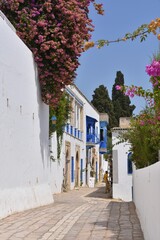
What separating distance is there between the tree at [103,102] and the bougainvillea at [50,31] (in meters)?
43.2

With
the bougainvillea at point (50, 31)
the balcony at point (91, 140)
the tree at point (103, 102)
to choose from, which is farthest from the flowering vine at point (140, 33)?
the tree at point (103, 102)

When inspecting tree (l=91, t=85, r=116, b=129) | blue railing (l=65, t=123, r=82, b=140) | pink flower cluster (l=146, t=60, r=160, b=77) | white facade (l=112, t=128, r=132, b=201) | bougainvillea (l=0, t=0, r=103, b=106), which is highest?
tree (l=91, t=85, r=116, b=129)

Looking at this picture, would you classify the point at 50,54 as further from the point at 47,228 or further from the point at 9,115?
the point at 47,228

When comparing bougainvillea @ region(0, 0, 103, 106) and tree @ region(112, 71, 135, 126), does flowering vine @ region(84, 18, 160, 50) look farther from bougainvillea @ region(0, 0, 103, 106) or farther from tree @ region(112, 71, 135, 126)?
tree @ region(112, 71, 135, 126)

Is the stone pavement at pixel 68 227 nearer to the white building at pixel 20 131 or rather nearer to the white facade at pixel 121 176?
the white building at pixel 20 131

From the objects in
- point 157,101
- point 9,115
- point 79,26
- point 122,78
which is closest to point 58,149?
point 79,26

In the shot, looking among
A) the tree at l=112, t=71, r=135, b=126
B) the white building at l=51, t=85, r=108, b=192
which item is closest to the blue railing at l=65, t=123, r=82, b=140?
the white building at l=51, t=85, r=108, b=192

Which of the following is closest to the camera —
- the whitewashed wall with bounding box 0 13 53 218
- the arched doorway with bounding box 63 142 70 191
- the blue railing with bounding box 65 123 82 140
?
the whitewashed wall with bounding box 0 13 53 218

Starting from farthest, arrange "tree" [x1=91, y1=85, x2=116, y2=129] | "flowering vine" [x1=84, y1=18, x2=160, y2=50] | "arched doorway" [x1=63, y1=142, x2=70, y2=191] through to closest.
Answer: "tree" [x1=91, y1=85, x2=116, y2=129] → "arched doorway" [x1=63, y1=142, x2=70, y2=191] → "flowering vine" [x1=84, y1=18, x2=160, y2=50]

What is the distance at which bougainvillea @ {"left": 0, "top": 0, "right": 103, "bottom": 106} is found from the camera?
1534 cm

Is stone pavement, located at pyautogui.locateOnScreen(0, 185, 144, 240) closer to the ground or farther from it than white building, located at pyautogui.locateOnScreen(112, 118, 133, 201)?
closer to the ground

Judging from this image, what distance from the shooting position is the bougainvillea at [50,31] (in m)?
15.3

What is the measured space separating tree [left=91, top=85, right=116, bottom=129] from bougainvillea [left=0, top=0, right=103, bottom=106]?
43.2m

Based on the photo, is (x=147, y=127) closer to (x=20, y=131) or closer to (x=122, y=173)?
(x=20, y=131)
